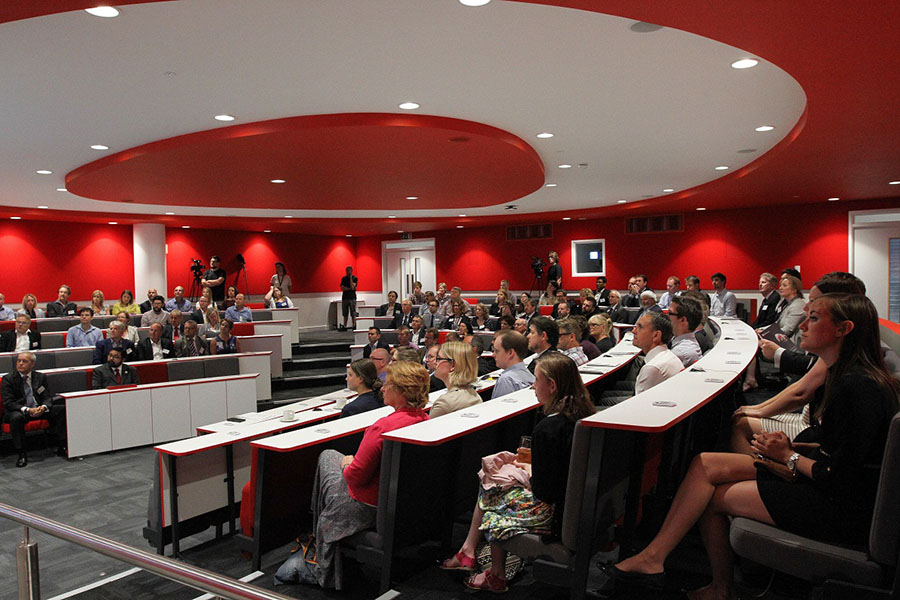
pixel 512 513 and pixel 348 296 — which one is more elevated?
pixel 348 296

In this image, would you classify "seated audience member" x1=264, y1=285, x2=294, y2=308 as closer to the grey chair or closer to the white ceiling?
the white ceiling

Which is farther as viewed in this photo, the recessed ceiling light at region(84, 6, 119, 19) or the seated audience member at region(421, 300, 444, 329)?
the seated audience member at region(421, 300, 444, 329)

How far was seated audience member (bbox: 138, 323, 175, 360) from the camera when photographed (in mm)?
8308

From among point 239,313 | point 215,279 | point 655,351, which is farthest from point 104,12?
point 215,279

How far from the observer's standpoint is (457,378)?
4.09 meters

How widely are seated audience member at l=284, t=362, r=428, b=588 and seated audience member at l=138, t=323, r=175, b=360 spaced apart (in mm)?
5854

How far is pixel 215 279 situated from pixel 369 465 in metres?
11.5

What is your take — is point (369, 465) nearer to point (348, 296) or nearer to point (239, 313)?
point (239, 313)

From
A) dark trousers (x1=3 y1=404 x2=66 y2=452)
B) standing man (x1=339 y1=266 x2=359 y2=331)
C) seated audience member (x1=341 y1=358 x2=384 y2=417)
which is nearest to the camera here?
seated audience member (x1=341 y1=358 x2=384 y2=417)

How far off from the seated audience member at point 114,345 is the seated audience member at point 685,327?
6.64 metres

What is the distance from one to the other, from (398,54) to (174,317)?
6636 millimetres

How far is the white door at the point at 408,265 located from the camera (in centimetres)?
1745

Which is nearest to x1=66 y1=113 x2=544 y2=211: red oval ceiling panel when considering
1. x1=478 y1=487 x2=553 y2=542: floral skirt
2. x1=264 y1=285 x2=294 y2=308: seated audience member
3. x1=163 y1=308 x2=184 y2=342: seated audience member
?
x1=163 y1=308 x2=184 y2=342: seated audience member

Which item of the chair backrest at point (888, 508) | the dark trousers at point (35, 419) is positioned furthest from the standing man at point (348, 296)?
the chair backrest at point (888, 508)
